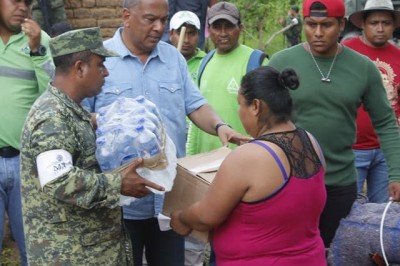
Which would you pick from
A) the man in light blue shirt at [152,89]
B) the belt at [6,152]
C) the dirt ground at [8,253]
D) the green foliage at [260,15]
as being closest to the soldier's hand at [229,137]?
the man in light blue shirt at [152,89]

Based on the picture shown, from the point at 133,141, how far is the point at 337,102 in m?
1.50

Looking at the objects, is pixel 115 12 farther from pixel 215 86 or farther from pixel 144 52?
pixel 144 52

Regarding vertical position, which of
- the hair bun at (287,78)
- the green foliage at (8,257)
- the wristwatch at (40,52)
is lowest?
the green foliage at (8,257)

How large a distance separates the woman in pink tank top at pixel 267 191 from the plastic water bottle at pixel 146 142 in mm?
311

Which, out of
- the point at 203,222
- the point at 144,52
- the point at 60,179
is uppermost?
the point at 144,52

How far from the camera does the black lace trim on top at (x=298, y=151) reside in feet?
9.77

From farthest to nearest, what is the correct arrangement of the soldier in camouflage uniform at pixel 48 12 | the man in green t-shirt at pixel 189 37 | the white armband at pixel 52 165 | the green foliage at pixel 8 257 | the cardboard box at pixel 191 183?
1. the soldier in camouflage uniform at pixel 48 12
2. the man in green t-shirt at pixel 189 37
3. the green foliage at pixel 8 257
4. the cardboard box at pixel 191 183
5. the white armband at pixel 52 165

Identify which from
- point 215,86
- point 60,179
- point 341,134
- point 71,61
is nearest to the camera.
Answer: point 60,179

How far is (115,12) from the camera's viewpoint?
317 inches

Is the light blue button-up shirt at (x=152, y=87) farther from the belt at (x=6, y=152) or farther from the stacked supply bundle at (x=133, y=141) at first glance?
the belt at (x=6, y=152)

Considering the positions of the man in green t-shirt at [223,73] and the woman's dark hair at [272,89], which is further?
the man in green t-shirt at [223,73]

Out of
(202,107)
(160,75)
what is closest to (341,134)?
(202,107)

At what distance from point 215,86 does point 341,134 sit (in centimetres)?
130

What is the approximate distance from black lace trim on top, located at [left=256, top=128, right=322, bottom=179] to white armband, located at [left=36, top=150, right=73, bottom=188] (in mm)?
845
